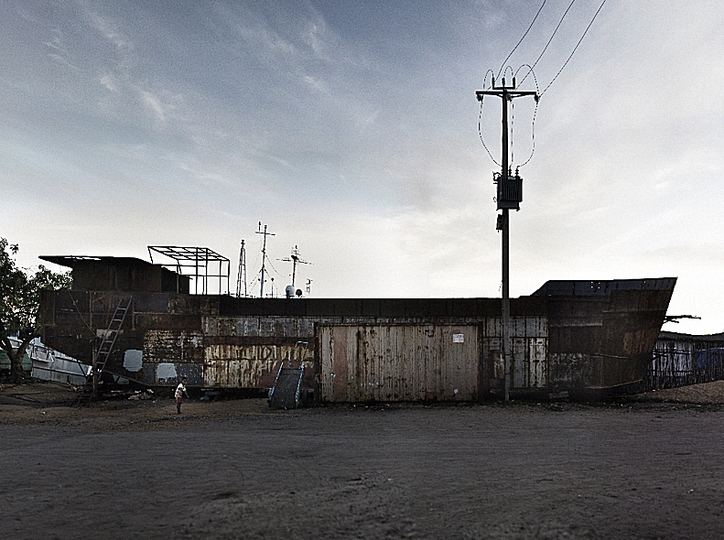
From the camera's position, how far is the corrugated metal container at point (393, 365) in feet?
57.7

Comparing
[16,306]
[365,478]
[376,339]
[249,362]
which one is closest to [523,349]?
[376,339]

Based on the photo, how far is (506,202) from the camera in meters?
18.5

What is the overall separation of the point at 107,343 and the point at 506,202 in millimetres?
16670

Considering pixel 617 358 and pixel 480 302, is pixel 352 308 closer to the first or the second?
pixel 480 302

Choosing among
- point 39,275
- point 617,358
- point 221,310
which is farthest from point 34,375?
point 617,358

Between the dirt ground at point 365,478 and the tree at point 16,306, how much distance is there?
13337 mm

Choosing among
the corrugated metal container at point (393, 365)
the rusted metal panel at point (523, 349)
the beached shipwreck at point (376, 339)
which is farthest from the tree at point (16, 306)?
the rusted metal panel at point (523, 349)

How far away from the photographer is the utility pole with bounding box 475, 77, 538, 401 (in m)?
18.2

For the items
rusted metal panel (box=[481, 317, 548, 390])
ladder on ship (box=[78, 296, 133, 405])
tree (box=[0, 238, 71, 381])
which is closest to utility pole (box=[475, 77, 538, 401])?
rusted metal panel (box=[481, 317, 548, 390])

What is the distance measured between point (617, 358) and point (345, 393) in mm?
10619

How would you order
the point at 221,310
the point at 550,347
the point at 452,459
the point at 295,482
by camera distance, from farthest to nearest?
1. the point at 221,310
2. the point at 550,347
3. the point at 452,459
4. the point at 295,482

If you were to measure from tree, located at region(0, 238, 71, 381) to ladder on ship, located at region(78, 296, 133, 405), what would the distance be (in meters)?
6.99

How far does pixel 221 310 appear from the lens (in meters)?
20.5

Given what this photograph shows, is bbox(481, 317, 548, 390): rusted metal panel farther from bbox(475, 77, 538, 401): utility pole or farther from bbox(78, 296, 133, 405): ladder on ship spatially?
bbox(78, 296, 133, 405): ladder on ship
